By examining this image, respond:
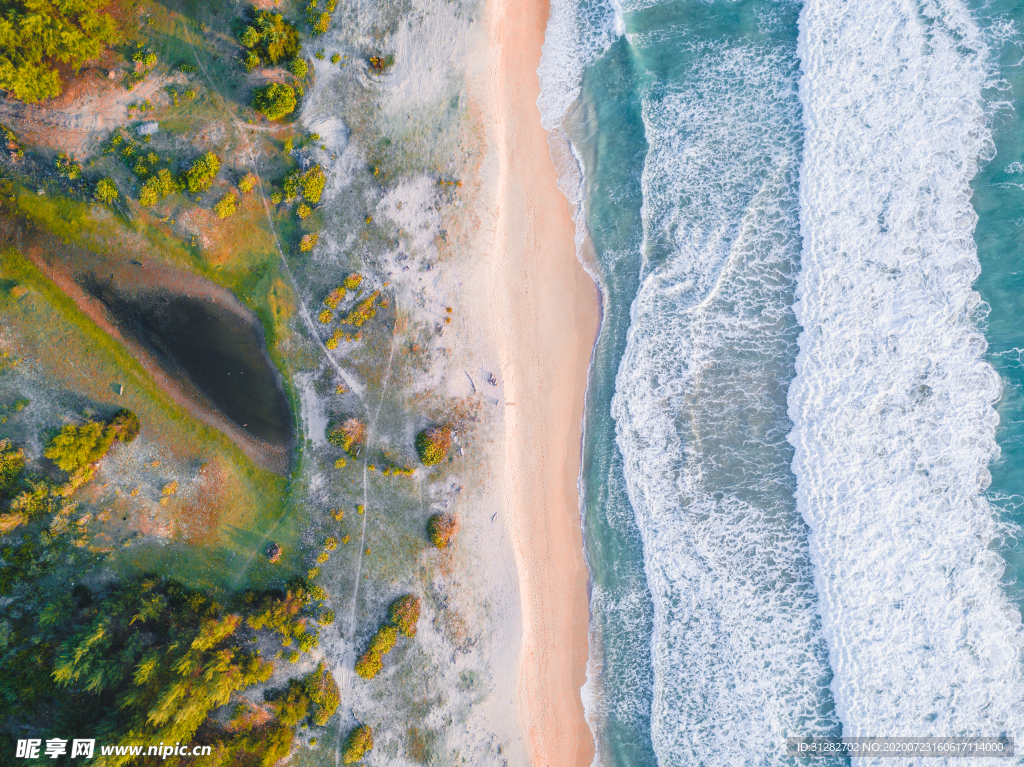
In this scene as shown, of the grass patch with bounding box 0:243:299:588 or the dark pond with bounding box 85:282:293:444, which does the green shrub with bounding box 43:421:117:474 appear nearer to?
the grass patch with bounding box 0:243:299:588

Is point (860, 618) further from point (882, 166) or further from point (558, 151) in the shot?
point (558, 151)

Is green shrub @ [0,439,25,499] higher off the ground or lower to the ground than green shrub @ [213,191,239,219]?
lower

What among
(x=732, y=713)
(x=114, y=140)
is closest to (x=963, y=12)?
(x=732, y=713)

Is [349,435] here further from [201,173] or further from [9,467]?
[9,467]

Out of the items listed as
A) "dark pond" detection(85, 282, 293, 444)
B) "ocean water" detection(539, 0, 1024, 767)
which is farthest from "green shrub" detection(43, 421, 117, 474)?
"ocean water" detection(539, 0, 1024, 767)

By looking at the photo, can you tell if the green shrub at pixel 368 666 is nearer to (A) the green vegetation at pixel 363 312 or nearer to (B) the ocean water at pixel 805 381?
(B) the ocean water at pixel 805 381

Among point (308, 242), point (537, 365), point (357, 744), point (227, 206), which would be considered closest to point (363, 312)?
point (308, 242)
